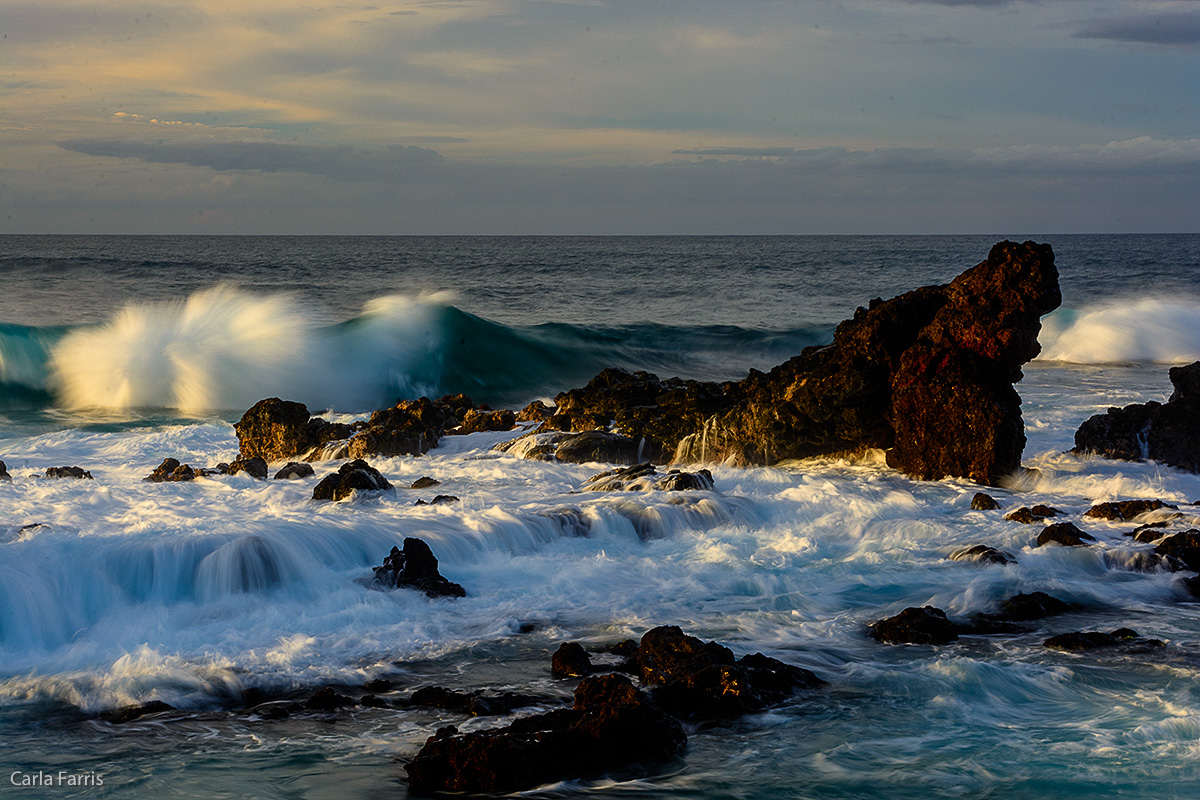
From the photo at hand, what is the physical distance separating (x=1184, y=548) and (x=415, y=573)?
6.19 meters

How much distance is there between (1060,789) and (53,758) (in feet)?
16.1

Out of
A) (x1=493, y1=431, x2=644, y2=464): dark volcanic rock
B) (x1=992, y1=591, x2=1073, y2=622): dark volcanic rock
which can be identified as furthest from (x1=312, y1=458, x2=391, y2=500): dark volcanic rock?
(x1=992, y1=591, x2=1073, y2=622): dark volcanic rock

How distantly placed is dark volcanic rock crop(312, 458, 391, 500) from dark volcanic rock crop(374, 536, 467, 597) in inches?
108

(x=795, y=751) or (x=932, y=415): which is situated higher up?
(x=932, y=415)

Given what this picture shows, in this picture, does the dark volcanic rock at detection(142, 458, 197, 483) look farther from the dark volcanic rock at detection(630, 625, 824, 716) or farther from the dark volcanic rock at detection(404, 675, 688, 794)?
the dark volcanic rock at detection(404, 675, 688, 794)

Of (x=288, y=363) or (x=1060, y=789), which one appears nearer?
(x=1060, y=789)

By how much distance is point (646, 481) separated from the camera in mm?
11367

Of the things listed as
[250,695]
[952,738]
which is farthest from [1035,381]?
[250,695]

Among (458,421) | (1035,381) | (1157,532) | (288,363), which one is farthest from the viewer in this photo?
(288,363)

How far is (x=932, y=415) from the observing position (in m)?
12.1

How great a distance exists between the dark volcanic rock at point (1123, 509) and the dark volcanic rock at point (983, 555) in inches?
68.5

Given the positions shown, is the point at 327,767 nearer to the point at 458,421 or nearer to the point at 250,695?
the point at 250,695

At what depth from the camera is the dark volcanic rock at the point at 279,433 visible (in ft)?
48.1

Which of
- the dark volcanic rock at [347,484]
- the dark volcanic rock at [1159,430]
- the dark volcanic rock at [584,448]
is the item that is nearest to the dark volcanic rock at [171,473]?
the dark volcanic rock at [347,484]
